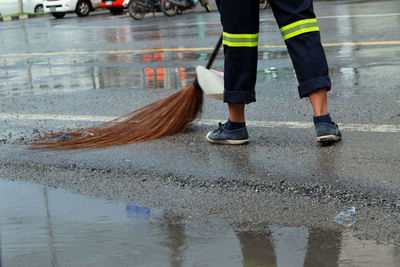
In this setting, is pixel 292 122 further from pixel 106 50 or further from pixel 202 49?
pixel 106 50

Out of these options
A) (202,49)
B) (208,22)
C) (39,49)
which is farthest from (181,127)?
(208,22)

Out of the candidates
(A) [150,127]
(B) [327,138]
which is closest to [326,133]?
(B) [327,138]

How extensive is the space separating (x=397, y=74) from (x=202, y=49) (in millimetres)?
3552

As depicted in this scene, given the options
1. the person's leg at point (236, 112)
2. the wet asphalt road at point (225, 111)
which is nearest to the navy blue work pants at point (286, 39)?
the person's leg at point (236, 112)

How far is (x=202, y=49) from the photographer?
8.88 m

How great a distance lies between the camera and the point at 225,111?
4949mm

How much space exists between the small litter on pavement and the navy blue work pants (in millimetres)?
1055

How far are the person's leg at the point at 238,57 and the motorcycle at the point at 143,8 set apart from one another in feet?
45.1

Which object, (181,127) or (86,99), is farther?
(86,99)

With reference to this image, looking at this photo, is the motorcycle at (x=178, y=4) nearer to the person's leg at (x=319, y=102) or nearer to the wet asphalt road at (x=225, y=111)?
the wet asphalt road at (x=225, y=111)

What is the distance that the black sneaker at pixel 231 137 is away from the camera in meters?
3.98

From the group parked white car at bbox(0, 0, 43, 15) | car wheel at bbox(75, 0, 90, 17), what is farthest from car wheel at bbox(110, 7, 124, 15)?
parked white car at bbox(0, 0, 43, 15)

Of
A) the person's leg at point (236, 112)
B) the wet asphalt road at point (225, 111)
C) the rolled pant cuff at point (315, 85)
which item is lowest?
the wet asphalt road at point (225, 111)

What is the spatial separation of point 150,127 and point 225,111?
2.53ft
